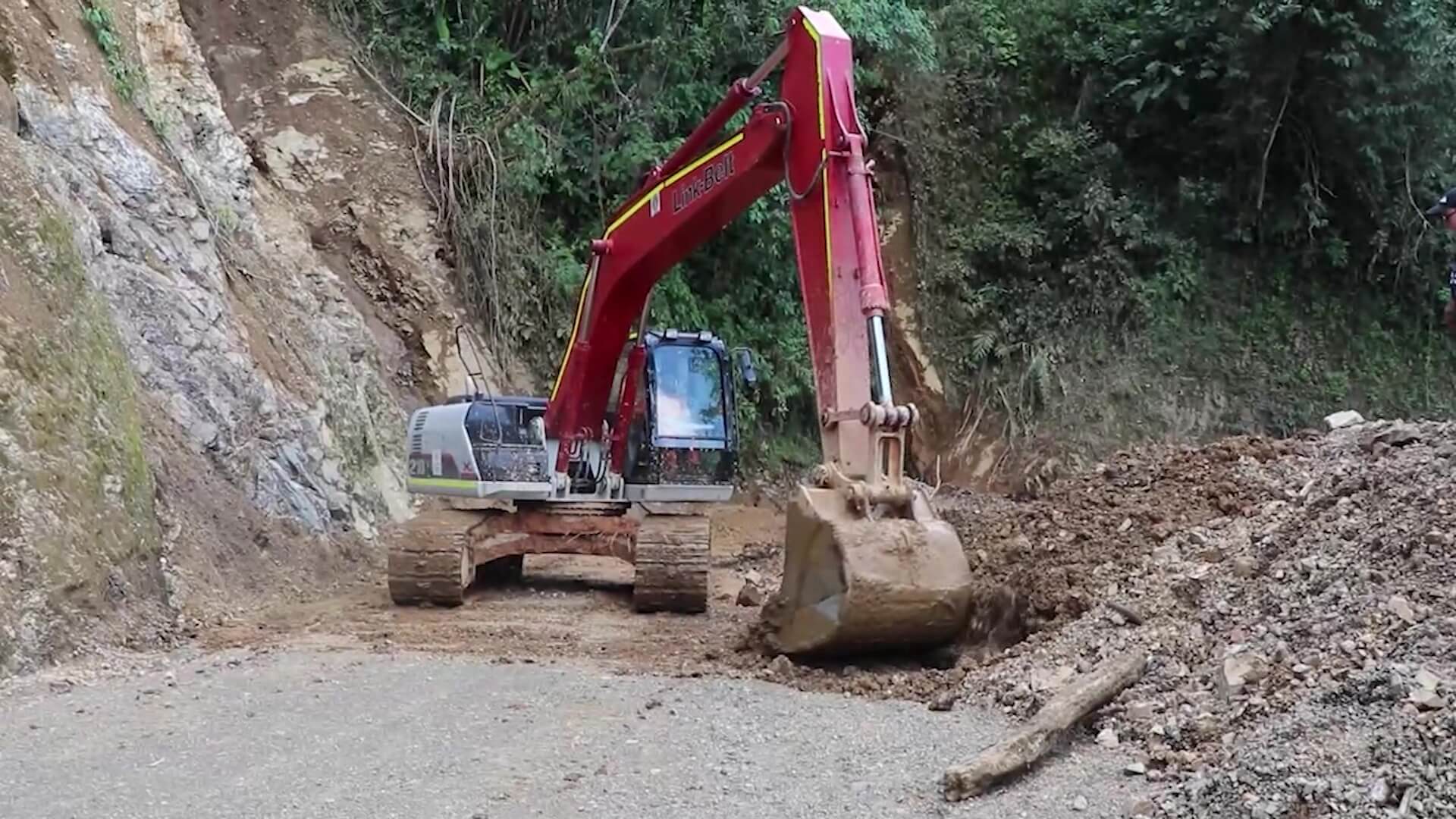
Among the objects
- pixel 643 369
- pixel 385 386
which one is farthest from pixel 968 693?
pixel 385 386

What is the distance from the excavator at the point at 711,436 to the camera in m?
6.08

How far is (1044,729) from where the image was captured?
469 centimetres

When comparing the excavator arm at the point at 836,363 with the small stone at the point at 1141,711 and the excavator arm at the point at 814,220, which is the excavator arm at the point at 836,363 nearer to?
the excavator arm at the point at 814,220

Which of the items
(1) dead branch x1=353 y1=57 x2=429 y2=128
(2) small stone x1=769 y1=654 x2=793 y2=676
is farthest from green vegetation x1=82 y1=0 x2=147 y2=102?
(2) small stone x1=769 y1=654 x2=793 y2=676

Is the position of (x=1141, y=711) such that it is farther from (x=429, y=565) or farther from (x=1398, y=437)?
(x=429, y=565)

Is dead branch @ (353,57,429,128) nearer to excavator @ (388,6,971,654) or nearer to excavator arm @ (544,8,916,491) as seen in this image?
excavator @ (388,6,971,654)

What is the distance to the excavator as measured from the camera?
20.0 ft

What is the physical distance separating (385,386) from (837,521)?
8124 mm

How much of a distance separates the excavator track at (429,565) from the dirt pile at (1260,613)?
3158mm

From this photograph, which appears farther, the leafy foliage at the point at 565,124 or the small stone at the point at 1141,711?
the leafy foliage at the point at 565,124

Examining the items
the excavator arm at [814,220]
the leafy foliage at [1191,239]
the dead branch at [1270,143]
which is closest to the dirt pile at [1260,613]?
the excavator arm at [814,220]

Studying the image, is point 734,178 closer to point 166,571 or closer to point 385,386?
point 166,571

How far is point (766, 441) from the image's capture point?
16031mm

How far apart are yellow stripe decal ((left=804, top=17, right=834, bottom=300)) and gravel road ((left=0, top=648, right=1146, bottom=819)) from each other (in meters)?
1.96
